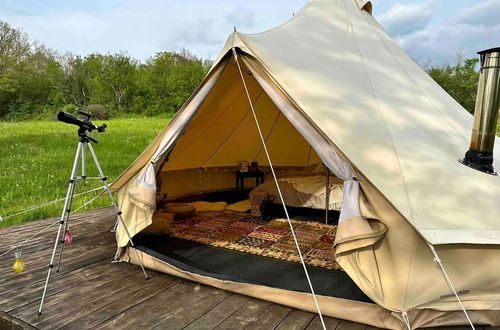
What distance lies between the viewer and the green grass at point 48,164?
502 cm

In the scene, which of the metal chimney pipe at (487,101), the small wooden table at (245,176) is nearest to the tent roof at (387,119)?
the metal chimney pipe at (487,101)

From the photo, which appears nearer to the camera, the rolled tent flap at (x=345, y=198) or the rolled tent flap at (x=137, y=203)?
the rolled tent flap at (x=345, y=198)

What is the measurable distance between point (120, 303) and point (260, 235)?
1.60 meters

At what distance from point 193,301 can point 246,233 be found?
53.8 inches

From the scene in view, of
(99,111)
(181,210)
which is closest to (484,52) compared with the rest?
(181,210)

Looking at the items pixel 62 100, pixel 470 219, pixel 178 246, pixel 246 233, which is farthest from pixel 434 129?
pixel 62 100

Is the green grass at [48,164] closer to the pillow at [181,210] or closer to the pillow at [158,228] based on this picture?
the pillow at [181,210]

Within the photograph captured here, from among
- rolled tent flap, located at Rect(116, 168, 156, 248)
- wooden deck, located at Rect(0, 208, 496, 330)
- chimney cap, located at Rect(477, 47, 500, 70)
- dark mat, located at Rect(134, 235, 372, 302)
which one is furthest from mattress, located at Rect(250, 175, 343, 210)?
chimney cap, located at Rect(477, 47, 500, 70)

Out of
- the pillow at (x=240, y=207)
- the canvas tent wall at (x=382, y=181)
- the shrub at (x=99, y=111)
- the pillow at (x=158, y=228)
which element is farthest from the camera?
the shrub at (x=99, y=111)

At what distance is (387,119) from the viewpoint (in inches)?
96.0

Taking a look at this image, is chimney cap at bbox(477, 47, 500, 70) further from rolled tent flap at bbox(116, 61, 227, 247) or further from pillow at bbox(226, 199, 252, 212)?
pillow at bbox(226, 199, 252, 212)

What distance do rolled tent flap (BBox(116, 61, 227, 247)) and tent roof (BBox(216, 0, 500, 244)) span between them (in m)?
0.29

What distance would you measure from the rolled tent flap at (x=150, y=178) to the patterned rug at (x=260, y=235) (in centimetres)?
77

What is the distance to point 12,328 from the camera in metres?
2.06
